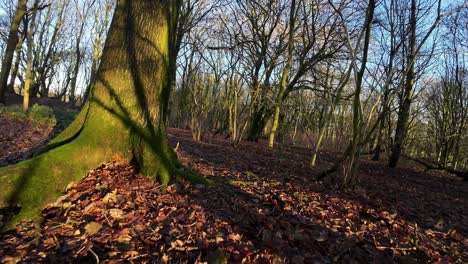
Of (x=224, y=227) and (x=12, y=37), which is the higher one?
(x=12, y=37)

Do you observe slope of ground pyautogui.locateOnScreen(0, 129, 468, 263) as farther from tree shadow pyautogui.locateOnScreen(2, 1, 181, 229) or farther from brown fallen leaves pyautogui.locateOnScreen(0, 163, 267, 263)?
tree shadow pyautogui.locateOnScreen(2, 1, 181, 229)

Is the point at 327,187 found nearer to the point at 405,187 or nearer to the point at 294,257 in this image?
the point at 405,187

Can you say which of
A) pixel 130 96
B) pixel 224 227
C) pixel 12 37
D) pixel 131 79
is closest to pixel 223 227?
pixel 224 227

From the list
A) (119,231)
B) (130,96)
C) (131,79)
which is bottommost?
(119,231)

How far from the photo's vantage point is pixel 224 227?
362 centimetres

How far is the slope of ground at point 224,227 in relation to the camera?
9.91 ft

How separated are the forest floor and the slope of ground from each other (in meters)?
0.01

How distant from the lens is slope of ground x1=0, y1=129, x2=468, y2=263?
3.02m

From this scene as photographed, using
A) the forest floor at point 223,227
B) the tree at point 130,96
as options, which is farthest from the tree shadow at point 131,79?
the forest floor at point 223,227

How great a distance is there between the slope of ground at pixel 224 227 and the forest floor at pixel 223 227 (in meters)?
0.01

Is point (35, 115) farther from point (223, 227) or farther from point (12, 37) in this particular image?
point (223, 227)

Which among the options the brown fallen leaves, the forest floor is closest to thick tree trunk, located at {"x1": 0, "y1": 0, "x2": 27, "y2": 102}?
the forest floor

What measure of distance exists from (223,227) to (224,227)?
1 centimetres

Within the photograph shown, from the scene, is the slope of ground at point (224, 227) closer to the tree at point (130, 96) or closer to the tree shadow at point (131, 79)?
the tree at point (130, 96)
